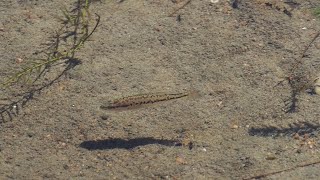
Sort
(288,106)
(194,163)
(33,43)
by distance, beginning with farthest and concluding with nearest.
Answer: (33,43), (288,106), (194,163)

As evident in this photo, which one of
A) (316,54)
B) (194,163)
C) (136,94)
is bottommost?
(194,163)

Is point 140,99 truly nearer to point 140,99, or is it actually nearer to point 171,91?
point 140,99

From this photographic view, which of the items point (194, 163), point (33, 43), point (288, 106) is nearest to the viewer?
point (194, 163)

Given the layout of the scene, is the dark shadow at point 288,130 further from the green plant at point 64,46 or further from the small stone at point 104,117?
the green plant at point 64,46

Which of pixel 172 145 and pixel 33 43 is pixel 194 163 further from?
pixel 33 43

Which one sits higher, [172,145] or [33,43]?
[33,43]

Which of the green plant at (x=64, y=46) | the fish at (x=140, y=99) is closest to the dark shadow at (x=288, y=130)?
the fish at (x=140, y=99)

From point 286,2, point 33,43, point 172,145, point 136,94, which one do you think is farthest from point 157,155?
point 286,2
